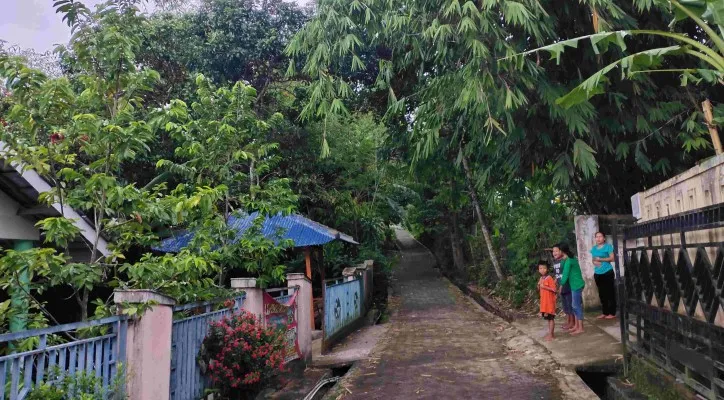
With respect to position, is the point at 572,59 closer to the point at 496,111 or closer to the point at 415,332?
the point at 496,111

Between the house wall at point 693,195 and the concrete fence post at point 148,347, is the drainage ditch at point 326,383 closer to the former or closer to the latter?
the concrete fence post at point 148,347

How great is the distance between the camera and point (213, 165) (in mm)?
8258

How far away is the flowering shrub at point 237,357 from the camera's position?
616cm

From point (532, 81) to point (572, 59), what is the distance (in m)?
1.42

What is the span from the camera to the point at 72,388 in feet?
12.4

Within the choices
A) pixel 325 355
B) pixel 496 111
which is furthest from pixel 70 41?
pixel 325 355

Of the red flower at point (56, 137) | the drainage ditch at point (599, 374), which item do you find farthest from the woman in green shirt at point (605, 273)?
the red flower at point (56, 137)

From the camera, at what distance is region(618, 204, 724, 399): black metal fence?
395cm

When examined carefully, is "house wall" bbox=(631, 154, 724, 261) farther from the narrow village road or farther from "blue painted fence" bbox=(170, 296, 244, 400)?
"blue painted fence" bbox=(170, 296, 244, 400)

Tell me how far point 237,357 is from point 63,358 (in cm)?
258

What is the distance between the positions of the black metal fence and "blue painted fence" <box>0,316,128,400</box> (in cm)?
446

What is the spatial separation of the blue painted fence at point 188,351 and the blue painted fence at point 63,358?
1.00 meters

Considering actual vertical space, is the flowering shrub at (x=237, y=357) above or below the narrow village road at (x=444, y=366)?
above

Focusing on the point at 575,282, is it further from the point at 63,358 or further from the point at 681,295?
the point at 63,358
